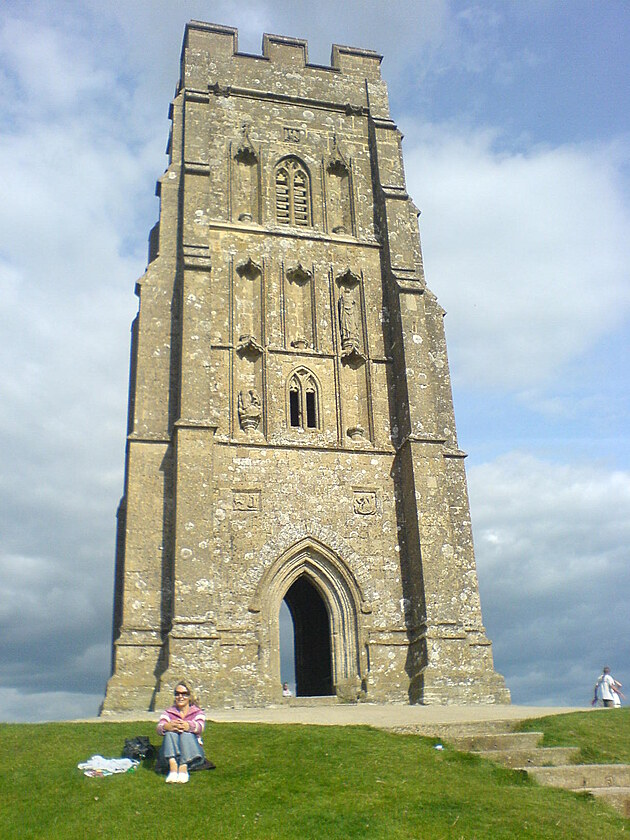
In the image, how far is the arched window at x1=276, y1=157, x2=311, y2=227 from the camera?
24766 mm

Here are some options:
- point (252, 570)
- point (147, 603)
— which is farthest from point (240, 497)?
point (147, 603)

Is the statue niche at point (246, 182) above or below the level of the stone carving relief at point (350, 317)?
above

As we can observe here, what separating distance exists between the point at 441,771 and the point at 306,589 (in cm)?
1356

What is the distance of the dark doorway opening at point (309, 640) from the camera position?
23031 mm

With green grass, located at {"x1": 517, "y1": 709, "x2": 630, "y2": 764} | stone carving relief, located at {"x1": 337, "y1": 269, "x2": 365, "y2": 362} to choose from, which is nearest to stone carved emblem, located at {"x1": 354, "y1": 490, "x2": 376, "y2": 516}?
stone carving relief, located at {"x1": 337, "y1": 269, "x2": 365, "y2": 362}

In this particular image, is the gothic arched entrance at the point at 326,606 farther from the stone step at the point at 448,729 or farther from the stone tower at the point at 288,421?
the stone step at the point at 448,729

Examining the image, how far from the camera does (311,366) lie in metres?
22.5

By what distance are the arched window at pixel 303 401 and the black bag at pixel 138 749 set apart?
12073mm

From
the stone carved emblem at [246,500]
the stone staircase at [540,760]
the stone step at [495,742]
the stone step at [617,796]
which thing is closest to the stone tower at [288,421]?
the stone carved emblem at [246,500]

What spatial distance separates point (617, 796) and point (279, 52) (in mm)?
25161

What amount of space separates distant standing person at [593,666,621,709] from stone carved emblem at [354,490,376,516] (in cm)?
702

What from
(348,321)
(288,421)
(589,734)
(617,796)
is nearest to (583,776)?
(617,796)

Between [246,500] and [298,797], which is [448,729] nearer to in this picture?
[298,797]

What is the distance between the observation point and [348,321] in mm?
23297
